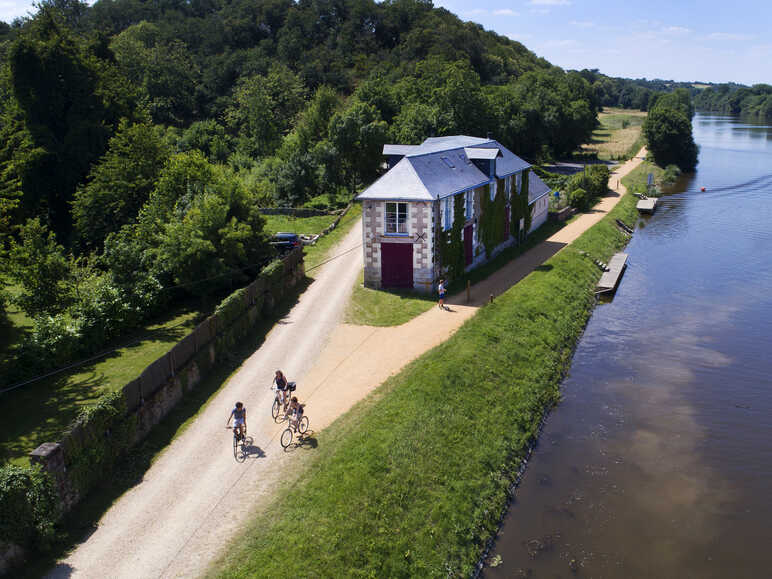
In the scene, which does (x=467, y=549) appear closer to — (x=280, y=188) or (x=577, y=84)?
(x=280, y=188)

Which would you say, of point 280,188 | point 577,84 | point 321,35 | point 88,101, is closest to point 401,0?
point 321,35

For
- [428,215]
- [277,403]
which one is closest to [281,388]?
[277,403]

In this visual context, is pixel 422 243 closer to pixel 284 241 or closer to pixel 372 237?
pixel 372 237

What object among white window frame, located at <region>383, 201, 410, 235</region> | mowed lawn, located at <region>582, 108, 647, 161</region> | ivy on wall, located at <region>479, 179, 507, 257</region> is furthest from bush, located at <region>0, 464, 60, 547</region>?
mowed lawn, located at <region>582, 108, 647, 161</region>

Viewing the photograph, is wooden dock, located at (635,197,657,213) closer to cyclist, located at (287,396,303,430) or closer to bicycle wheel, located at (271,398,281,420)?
bicycle wheel, located at (271,398,281,420)

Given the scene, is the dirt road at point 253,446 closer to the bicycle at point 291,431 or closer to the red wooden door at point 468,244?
the bicycle at point 291,431
